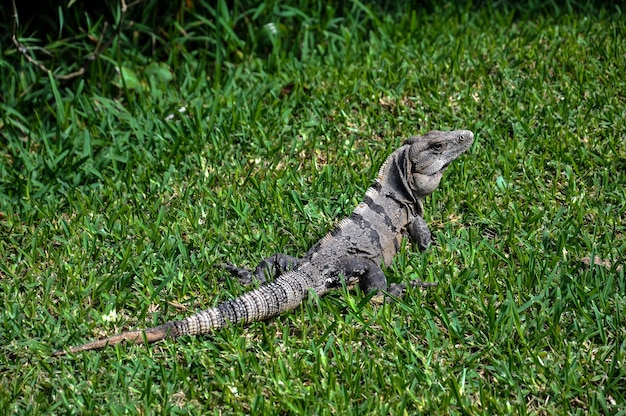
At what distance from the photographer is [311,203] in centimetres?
524

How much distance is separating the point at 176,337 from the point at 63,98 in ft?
10.3

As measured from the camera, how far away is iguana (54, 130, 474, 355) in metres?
4.23

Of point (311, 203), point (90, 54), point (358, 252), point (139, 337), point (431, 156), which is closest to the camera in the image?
point (139, 337)

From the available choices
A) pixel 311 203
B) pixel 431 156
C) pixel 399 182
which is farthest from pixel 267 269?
pixel 431 156

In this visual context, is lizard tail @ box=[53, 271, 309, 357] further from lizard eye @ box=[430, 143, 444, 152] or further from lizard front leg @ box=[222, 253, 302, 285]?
lizard eye @ box=[430, 143, 444, 152]

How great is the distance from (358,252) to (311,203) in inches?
27.3

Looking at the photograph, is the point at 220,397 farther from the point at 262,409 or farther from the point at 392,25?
the point at 392,25

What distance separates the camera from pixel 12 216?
5324 millimetres

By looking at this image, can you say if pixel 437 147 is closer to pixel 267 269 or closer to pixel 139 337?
pixel 267 269

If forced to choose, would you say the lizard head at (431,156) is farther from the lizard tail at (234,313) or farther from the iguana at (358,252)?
the lizard tail at (234,313)

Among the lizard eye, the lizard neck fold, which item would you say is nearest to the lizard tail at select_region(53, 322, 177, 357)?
the lizard neck fold

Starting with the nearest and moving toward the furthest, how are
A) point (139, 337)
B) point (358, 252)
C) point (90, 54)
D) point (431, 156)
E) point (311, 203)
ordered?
point (139, 337)
point (358, 252)
point (431, 156)
point (311, 203)
point (90, 54)

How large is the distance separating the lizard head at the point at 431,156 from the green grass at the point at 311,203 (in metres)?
0.32

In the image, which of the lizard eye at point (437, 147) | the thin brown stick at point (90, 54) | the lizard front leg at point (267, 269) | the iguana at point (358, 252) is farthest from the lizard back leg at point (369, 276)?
the thin brown stick at point (90, 54)
